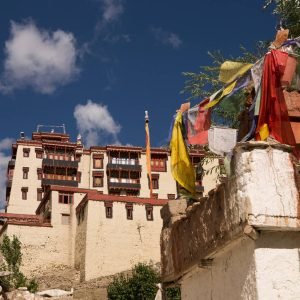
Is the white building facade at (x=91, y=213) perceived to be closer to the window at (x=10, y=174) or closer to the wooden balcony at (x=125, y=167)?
the wooden balcony at (x=125, y=167)

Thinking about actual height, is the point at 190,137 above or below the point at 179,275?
above

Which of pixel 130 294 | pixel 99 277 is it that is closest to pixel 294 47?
pixel 130 294

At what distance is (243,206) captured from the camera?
5188 millimetres

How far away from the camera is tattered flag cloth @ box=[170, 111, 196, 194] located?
7844 millimetres

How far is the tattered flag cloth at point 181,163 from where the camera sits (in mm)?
7844

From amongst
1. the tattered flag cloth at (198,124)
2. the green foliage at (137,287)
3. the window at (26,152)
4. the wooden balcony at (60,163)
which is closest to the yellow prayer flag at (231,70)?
the tattered flag cloth at (198,124)

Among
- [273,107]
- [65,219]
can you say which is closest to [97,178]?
[65,219]

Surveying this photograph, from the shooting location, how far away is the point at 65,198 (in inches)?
2405

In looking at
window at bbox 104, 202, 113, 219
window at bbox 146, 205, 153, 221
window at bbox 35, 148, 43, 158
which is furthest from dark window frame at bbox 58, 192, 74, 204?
window at bbox 35, 148, 43, 158

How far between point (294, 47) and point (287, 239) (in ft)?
7.40

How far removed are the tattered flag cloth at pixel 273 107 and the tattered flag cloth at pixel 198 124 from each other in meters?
1.54

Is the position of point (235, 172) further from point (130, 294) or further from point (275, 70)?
point (130, 294)

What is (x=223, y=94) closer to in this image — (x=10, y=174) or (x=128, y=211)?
(x=128, y=211)

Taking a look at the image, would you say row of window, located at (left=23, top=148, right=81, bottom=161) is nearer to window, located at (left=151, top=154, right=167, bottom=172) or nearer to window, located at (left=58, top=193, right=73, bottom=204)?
window, located at (left=151, top=154, right=167, bottom=172)
